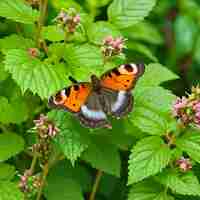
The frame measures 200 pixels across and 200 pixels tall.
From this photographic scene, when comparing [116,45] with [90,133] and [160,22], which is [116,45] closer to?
[90,133]

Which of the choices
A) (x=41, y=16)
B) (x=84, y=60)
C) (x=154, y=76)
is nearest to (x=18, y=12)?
(x=41, y=16)

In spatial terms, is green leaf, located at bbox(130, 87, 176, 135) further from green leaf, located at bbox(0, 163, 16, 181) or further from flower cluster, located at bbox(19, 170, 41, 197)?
green leaf, located at bbox(0, 163, 16, 181)

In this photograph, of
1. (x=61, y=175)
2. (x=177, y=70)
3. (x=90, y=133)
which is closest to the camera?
(x=90, y=133)

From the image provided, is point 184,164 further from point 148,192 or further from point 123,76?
point 123,76

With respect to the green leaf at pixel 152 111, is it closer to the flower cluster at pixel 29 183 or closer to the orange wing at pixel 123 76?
the orange wing at pixel 123 76

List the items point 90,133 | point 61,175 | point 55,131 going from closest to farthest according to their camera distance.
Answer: point 55,131 → point 90,133 → point 61,175

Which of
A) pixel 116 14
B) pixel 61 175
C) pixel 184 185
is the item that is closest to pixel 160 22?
pixel 116 14
